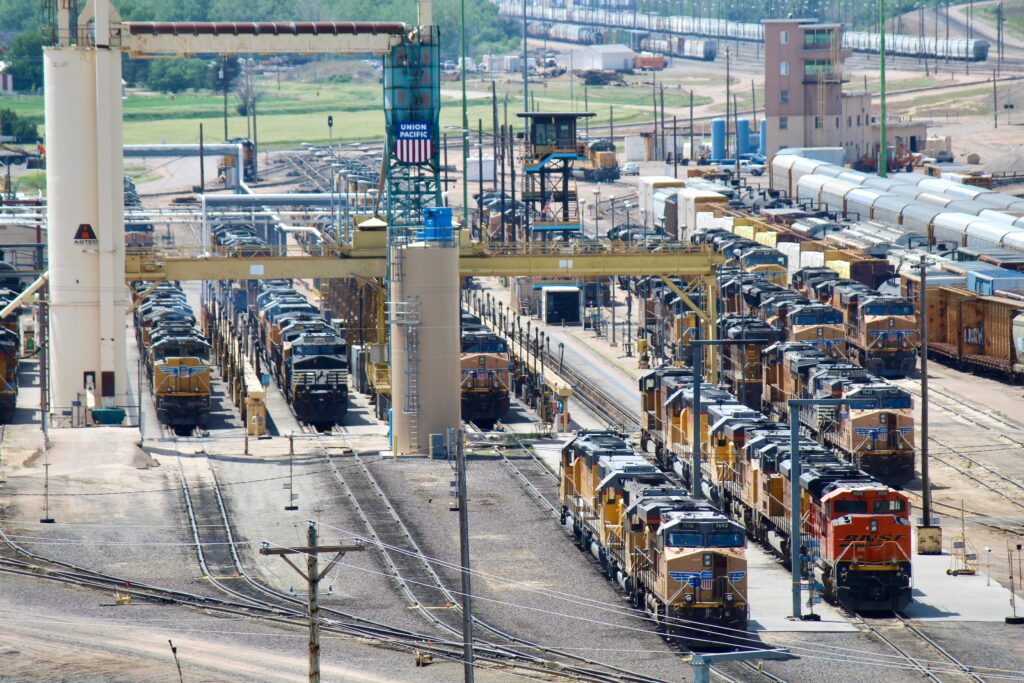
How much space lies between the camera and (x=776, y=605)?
50.4 m

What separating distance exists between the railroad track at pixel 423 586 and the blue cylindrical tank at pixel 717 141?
431ft

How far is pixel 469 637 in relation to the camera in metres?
39.2

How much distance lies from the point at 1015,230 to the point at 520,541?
202 ft

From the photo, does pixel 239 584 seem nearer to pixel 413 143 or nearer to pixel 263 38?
pixel 413 143

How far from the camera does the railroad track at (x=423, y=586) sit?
44.1 metres

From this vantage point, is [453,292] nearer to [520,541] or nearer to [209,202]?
[520,541]

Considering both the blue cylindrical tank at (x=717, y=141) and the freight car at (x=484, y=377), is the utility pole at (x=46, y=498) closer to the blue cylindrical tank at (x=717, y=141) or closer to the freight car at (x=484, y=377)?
the freight car at (x=484, y=377)

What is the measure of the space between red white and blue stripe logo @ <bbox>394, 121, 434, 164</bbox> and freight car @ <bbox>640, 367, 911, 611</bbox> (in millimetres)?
12678

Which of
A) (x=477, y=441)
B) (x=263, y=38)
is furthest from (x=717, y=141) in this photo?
(x=263, y=38)

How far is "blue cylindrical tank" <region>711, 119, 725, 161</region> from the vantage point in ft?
646

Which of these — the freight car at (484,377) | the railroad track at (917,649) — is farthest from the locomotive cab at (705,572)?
the freight car at (484,377)

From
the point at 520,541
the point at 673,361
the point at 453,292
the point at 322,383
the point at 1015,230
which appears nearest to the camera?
the point at 520,541

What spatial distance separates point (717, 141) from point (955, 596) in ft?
488

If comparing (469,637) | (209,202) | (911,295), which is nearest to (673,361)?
(911,295)
